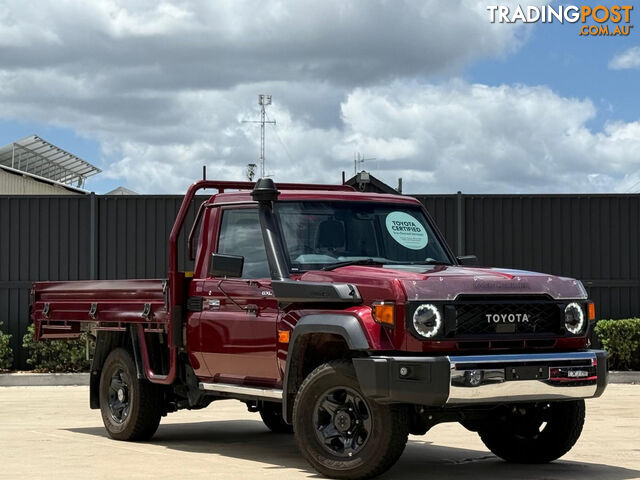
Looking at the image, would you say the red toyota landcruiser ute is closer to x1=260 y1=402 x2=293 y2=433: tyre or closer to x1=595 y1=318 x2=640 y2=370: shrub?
x1=260 y1=402 x2=293 y2=433: tyre

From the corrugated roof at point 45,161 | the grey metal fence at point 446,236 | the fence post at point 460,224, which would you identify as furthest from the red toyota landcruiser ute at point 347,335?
the corrugated roof at point 45,161

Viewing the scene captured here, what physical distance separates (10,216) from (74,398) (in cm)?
537

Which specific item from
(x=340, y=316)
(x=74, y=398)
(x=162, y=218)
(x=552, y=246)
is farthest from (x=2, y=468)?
(x=552, y=246)

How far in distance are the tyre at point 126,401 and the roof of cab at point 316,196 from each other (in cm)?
196

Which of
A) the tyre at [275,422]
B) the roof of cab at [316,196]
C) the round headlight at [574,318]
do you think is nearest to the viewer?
the round headlight at [574,318]

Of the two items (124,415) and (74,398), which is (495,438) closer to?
(124,415)

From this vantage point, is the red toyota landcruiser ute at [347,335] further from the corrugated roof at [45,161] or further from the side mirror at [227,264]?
the corrugated roof at [45,161]

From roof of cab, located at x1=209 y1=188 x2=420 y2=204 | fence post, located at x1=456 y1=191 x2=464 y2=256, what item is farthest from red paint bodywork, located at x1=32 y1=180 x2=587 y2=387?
fence post, located at x1=456 y1=191 x2=464 y2=256

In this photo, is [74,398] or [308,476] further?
[74,398]

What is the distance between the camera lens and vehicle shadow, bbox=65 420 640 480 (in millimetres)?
9469

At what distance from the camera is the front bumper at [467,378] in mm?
8445

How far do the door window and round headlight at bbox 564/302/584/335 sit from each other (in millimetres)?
2385

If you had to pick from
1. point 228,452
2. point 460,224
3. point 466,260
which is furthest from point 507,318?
point 460,224

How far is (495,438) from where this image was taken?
10.4m
